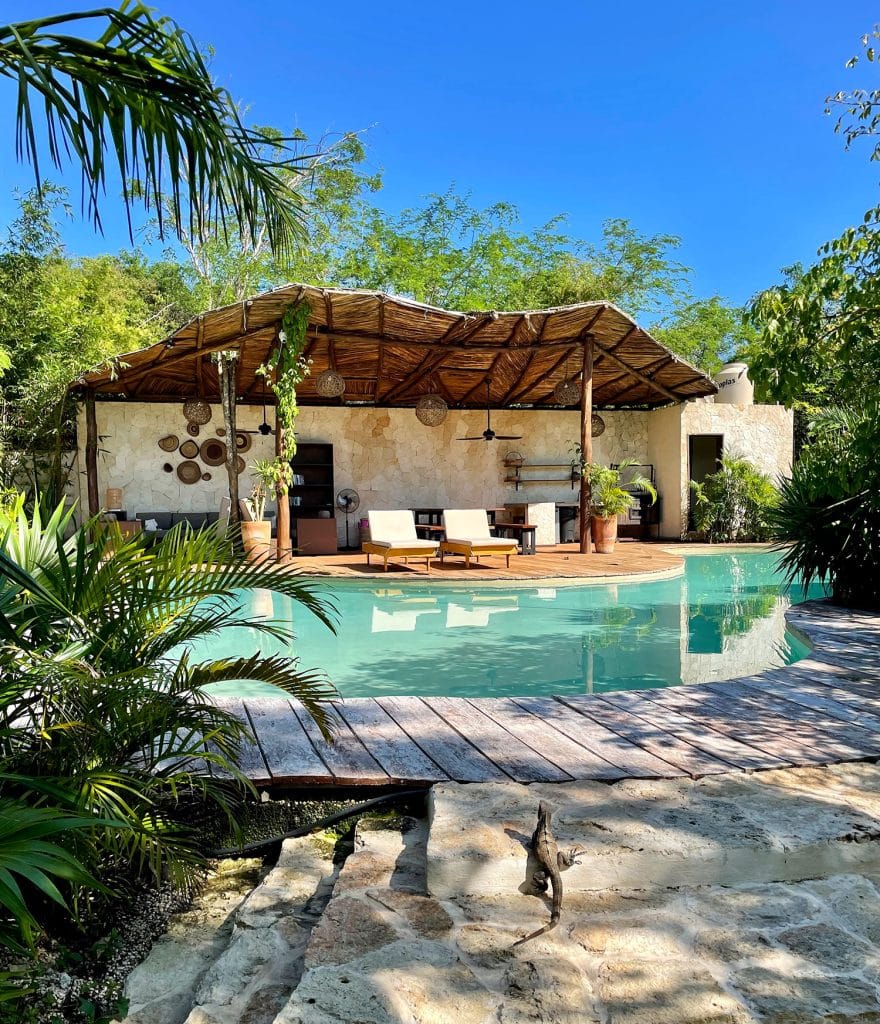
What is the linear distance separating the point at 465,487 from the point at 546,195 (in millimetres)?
14575

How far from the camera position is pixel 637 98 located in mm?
24875

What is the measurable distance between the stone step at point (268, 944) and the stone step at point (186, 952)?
0.06m

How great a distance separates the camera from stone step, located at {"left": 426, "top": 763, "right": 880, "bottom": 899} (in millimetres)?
2059

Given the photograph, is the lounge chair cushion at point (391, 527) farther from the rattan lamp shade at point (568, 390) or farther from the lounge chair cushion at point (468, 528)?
the rattan lamp shade at point (568, 390)

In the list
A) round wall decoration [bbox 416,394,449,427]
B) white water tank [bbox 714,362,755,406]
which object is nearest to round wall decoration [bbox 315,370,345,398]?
round wall decoration [bbox 416,394,449,427]

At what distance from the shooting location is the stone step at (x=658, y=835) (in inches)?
81.0

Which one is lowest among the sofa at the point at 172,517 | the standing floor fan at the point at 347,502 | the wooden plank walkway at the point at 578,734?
the wooden plank walkway at the point at 578,734

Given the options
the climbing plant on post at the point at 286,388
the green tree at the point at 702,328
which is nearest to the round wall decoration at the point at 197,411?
the climbing plant on post at the point at 286,388

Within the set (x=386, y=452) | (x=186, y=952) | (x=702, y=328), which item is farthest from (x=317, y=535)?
(x=702, y=328)

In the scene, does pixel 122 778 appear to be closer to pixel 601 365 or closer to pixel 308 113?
pixel 601 365

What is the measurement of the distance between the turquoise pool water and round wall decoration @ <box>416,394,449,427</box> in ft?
15.2

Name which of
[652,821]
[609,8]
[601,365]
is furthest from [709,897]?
[609,8]

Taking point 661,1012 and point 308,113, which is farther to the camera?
point 308,113

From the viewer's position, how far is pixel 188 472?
1355 centimetres
